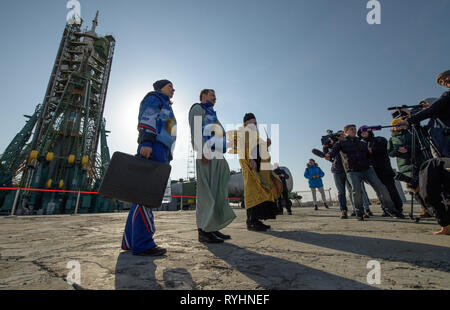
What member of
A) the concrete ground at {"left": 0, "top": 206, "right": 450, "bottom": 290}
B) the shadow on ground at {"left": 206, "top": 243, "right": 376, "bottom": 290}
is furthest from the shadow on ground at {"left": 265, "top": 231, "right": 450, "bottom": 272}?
the shadow on ground at {"left": 206, "top": 243, "right": 376, "bottom": 290}

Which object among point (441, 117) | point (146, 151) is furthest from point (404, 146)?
point (146, 151)

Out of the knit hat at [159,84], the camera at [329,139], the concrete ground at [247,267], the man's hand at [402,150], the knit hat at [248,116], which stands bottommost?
the concrete ground at [247,267]

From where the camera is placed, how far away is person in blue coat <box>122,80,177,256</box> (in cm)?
173

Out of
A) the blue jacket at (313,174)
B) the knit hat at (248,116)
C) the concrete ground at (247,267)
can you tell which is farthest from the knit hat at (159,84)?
the blue jacket at (313,174)

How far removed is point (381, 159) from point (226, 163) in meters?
3.80

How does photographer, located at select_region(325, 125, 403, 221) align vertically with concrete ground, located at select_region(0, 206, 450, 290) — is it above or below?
above

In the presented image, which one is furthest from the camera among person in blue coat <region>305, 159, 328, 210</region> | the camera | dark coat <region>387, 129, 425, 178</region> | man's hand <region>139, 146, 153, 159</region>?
person in blue coat <region>305, 159, 328, 210</region>

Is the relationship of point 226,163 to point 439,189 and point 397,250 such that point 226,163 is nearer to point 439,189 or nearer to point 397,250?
point 397,250

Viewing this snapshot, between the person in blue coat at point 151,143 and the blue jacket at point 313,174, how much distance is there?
6.70 metres

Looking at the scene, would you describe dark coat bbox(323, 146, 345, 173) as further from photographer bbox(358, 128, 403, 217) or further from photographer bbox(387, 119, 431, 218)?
photographer bbox(387, 119, 431, 218)

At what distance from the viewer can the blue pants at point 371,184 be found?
3.83 m

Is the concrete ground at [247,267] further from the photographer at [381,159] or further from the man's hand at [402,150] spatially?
the photographer at [381,159]
